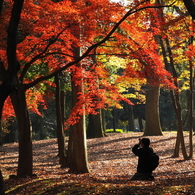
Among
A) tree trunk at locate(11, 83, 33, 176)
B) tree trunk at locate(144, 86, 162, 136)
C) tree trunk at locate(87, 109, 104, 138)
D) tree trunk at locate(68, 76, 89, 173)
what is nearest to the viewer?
tree trunk at locate(11, 83, 33, 176)

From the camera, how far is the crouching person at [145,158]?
8.54 meters

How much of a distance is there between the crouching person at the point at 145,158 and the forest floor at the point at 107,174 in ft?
1.10

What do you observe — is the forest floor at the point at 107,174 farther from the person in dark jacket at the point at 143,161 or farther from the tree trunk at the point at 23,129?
the tree trunk at the point at 23,129

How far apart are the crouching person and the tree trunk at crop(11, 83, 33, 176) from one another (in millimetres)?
3707

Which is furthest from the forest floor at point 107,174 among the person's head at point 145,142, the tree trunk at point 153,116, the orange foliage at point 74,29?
the orange foliage at point 74,29

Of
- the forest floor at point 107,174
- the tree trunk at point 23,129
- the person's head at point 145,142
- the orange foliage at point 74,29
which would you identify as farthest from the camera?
the orange foliage at point 74,29

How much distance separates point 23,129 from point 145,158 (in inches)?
161

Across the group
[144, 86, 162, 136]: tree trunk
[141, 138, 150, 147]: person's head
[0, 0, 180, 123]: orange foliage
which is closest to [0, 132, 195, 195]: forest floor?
[141, 138, 150, 147]: person's head

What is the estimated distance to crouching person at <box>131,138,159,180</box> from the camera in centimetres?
854

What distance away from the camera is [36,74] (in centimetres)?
1644

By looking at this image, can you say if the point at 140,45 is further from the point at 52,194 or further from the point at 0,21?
the point at 52,194

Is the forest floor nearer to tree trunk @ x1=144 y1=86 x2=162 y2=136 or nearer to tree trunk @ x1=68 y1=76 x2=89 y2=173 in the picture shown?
tree trunk @ x1=68 y1=76 x2=89 y2=173

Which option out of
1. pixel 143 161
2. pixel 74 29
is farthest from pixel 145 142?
pixel 74 29

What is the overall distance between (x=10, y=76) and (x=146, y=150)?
3.97 meters
